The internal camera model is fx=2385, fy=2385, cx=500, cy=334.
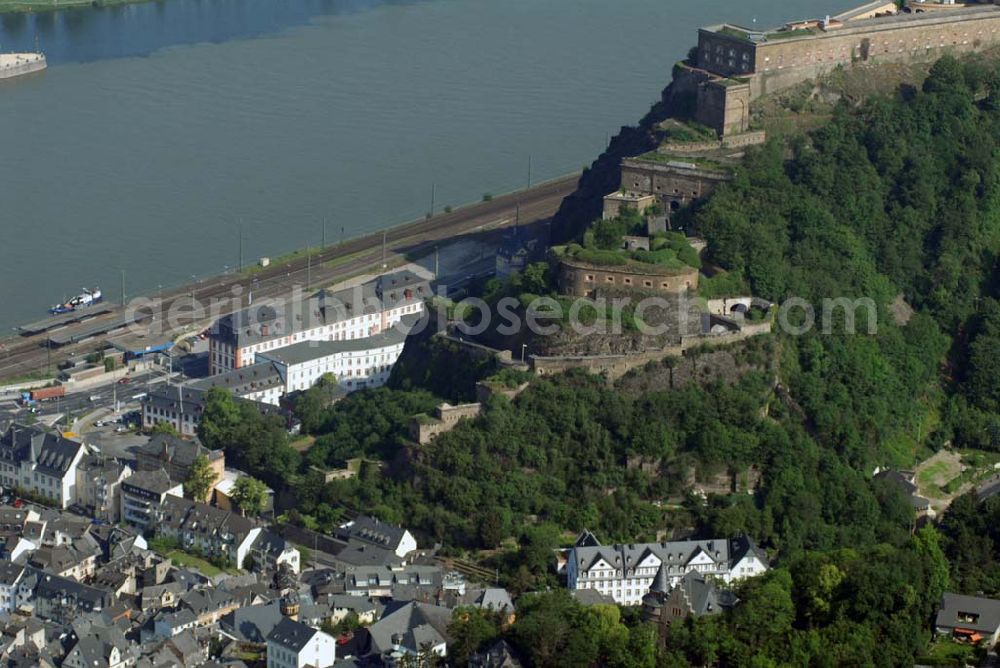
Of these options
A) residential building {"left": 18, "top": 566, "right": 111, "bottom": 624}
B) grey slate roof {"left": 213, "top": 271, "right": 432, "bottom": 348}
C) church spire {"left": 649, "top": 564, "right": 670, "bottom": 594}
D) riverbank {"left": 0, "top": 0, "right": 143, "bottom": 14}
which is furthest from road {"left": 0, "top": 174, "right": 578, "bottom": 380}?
riverbank {"left": 0, "top": 0, "right": 143, "bottom": 14}

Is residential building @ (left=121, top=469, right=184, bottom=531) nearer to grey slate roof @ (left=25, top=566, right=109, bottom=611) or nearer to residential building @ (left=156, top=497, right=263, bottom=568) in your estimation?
residential building @ (left=156, top=497, right=263, bottom=568)

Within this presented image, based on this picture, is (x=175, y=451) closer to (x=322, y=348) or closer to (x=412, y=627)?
(x=322, y=348)

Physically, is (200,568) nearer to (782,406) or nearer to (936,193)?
(782,406)

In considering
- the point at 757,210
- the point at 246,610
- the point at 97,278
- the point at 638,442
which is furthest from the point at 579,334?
the point at 97,278

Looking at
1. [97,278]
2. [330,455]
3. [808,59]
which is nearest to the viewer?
[330,455]

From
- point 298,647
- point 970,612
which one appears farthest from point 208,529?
point 970,612
